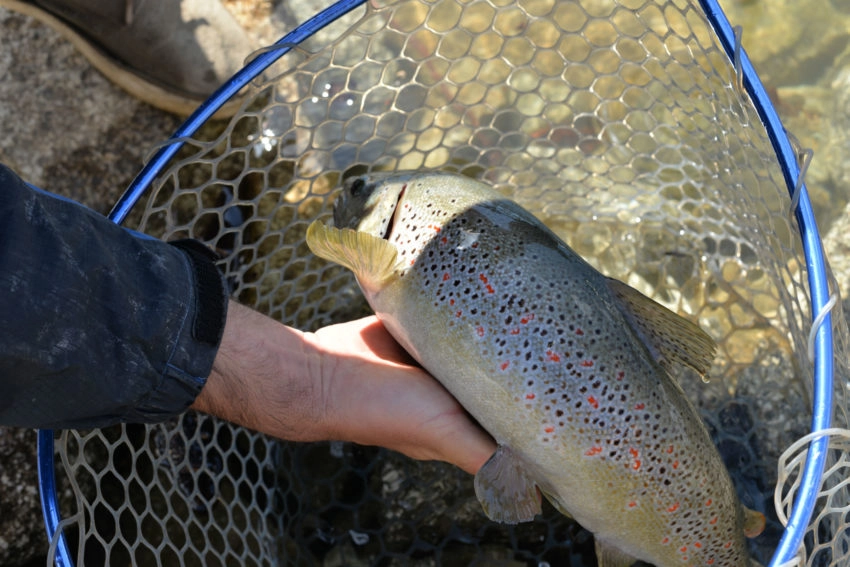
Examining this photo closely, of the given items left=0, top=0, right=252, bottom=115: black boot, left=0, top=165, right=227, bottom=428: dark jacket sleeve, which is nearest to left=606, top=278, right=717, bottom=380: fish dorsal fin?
left=0, top=165, right=227, bottom=428: dark jacket sleeve

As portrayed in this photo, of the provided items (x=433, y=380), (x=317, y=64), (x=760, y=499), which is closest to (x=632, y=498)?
(x=433, y=380)

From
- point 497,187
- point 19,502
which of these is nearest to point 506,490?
point 497,187

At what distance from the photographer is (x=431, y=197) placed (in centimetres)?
200

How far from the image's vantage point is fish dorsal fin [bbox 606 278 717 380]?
185 cm

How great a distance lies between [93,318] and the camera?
1516 mm

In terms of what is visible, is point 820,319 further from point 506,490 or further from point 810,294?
point 506,490

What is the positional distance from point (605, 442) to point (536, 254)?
47 cm

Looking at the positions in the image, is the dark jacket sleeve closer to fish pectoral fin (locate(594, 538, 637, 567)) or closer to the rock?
the rock

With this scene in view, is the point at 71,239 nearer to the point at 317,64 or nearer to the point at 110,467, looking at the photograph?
the point at 110,467

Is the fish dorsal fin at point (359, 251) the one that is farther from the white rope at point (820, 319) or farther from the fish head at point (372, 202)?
the white rope at point (820, 319)

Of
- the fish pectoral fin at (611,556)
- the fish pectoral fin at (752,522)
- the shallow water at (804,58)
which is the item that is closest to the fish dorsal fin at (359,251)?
the fish pectoral fin at (611,556)

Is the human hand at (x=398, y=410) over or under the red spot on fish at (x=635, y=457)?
under

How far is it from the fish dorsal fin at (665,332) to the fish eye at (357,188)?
0.71 m

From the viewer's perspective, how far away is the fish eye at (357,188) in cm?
213
